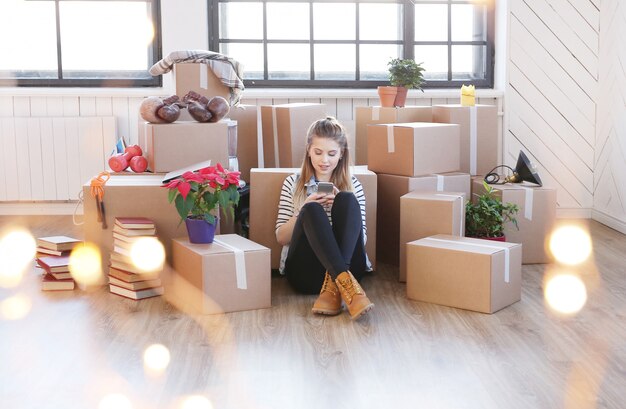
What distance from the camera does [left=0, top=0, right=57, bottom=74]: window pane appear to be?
5.38 metres

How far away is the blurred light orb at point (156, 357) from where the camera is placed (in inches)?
99.8

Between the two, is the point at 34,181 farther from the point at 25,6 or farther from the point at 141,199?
the point at 141,199

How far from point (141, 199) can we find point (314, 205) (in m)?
0.84

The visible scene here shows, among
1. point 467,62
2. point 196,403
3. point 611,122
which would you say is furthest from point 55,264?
point 611,122

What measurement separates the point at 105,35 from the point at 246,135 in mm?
1530

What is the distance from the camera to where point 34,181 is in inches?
210

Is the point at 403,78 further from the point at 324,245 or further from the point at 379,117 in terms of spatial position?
the point at 324,245

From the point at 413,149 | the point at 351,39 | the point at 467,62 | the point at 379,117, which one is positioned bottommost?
the point at 413,149

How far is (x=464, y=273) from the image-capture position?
10.3 ft

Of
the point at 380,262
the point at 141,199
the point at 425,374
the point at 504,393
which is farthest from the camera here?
the point at 380,262

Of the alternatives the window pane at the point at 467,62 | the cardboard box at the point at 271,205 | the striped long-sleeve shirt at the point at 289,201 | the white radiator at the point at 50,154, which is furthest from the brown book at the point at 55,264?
the window pane at the point at 467,62

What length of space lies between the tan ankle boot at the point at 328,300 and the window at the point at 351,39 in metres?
2.54

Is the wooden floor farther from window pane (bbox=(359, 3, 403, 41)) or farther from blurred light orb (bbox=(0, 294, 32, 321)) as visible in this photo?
window pane (bbox=(359, 3, 403, 41))

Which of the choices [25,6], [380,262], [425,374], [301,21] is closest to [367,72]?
[301,21]
